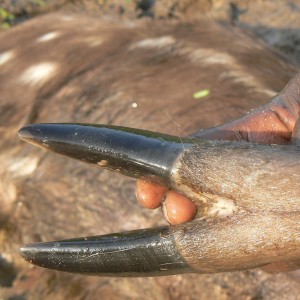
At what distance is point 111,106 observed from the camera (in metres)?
2.54

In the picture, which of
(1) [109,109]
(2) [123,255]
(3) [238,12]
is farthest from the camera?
(3) [238,12]

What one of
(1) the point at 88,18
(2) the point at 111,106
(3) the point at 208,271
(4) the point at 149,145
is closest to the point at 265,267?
(3) the point at 208,271

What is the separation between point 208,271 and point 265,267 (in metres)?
0.13

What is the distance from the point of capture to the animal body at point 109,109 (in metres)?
2.21

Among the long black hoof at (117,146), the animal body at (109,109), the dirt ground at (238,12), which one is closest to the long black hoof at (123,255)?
the long black hoof at (117,146)

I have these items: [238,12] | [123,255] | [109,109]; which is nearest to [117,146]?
[123,255]

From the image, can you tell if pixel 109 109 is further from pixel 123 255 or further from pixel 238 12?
pixel 238 12

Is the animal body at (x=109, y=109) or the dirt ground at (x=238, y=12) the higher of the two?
the animal body at (x=109, y=109)

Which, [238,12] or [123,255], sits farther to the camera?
[238,12]

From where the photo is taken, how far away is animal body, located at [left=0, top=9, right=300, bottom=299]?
221 centimetres

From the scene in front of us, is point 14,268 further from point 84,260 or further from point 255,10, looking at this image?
point 255,10

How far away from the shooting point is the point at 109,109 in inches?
99.5

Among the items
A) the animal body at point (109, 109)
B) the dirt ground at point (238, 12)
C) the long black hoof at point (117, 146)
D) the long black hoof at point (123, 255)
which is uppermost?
the long black hoof at point (117, 146)

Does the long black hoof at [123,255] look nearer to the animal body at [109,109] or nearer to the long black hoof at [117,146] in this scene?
the long black hoof at [117,146]
